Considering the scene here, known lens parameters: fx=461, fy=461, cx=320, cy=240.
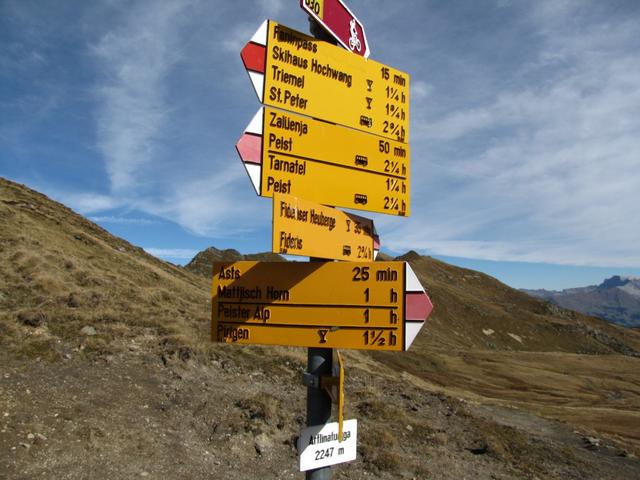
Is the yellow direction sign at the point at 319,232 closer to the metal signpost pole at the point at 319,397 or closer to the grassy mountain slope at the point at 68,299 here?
the metal signpost pole at the point at 319,397

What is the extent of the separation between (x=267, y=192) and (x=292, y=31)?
1.26 m

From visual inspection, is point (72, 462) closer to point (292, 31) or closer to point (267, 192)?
point (267, 192)

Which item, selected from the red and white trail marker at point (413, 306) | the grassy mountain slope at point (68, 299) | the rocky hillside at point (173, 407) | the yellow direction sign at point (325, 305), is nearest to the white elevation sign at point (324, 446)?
the yellow direction sign at point (325, 305)

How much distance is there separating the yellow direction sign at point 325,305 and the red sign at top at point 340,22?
71.0 inches

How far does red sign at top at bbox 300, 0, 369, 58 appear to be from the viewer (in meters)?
3.36

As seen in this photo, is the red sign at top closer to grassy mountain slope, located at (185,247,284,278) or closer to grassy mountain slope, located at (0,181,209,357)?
grassy mountain slope, located at (0,181,209,357)

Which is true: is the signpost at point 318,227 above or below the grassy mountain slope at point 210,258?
below

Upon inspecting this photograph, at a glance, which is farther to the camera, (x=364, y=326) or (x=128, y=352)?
(x=128, y=352)

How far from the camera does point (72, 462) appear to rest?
789 centimetres

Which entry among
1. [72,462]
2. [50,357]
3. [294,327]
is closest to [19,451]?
[72,462]

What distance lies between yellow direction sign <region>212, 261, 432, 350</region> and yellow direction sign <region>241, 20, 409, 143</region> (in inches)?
45.7

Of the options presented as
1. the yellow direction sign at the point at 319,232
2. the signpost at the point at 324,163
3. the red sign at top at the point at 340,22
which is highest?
the red sign at top at the point at 340,22

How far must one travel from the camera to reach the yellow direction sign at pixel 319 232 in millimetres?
2939

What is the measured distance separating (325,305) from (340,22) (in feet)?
7.33
